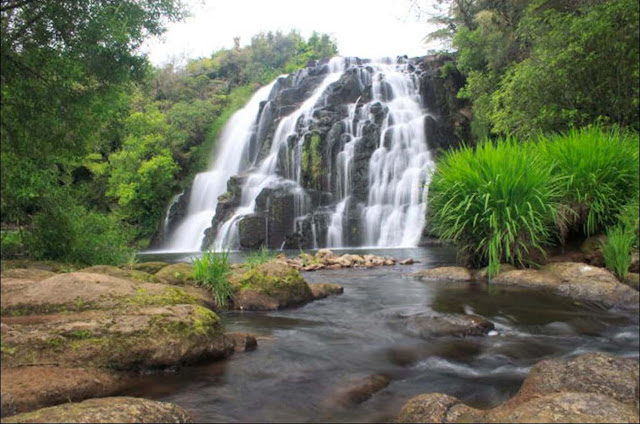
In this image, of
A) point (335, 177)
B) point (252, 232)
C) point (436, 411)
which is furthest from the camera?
point (335, 177)

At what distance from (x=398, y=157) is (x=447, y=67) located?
7.35 metres

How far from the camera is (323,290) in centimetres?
785

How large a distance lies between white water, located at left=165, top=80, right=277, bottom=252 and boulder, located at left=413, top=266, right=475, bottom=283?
15436 mm

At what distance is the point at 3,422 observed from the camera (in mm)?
2562

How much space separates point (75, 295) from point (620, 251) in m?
6.95

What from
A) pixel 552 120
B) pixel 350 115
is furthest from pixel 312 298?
pixel 350 115

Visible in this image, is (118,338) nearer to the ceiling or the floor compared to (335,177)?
nearer to the floor

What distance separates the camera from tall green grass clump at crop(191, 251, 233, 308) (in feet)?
22.8

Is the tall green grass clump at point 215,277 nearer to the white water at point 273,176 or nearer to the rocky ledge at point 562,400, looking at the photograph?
the rocky ledge at point 562,400

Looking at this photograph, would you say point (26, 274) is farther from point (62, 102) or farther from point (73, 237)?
point (73, 237)

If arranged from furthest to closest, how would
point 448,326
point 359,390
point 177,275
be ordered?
point 177,275 → point 448,326 → point 359,390

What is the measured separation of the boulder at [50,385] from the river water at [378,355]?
250mm

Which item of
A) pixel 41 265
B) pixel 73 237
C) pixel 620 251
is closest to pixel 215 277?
pixel 41 265

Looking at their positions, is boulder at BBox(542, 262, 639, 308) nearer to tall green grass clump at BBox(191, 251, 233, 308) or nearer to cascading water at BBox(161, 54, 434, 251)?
tall green grass clump at BBox(191, 251, 233, 308)
